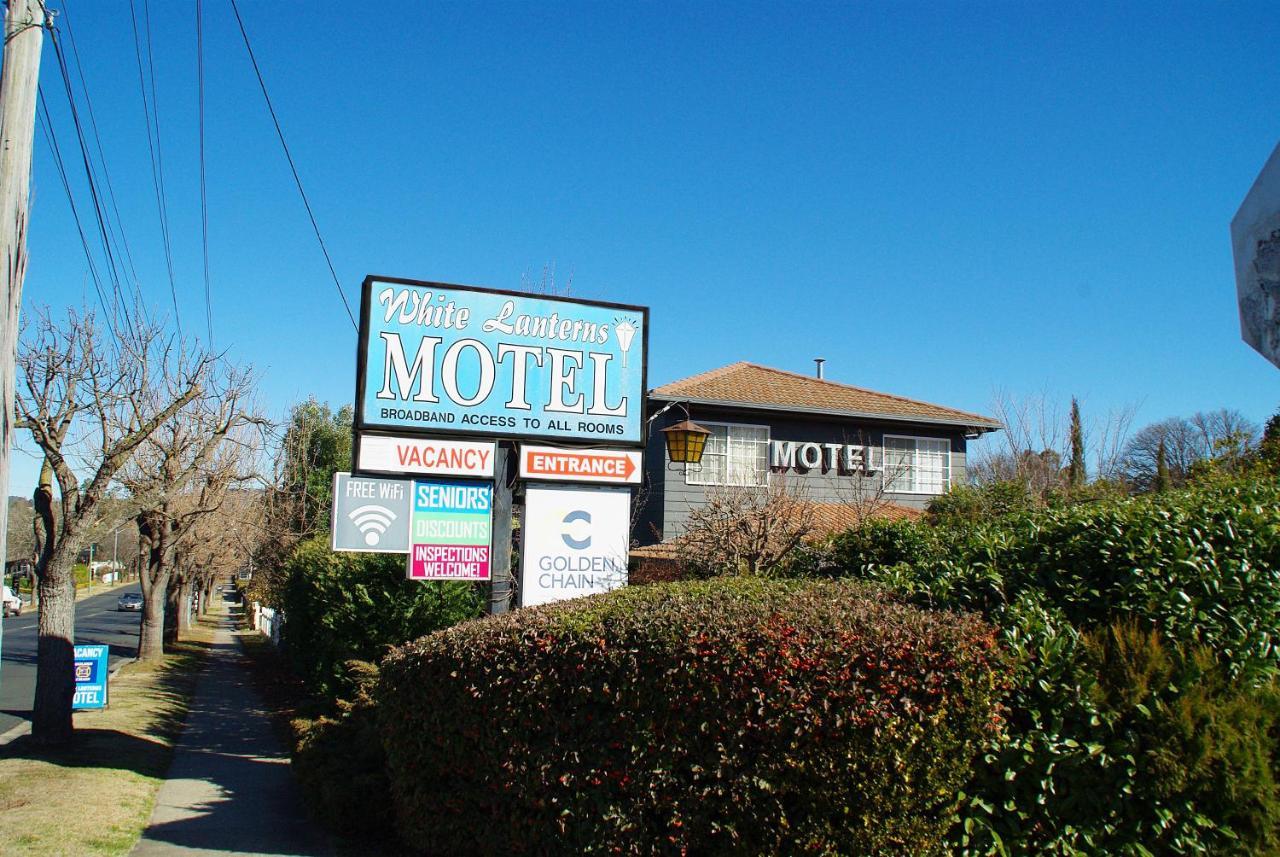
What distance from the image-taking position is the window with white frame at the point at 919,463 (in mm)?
23469

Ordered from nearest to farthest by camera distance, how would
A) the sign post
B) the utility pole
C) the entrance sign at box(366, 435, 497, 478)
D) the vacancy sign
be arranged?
the utility pole
the entrance sign at box(366, 435, 497, 478)
the sign post
the vacancy sign

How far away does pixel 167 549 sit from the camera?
2594 cm

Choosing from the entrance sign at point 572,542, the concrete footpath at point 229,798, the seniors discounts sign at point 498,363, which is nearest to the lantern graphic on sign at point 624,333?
the seniors discounts sign at point 498,363

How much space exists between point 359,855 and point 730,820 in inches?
146

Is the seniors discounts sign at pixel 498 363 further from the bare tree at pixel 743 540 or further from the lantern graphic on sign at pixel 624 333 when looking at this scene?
the bare tree at pixel 743 540

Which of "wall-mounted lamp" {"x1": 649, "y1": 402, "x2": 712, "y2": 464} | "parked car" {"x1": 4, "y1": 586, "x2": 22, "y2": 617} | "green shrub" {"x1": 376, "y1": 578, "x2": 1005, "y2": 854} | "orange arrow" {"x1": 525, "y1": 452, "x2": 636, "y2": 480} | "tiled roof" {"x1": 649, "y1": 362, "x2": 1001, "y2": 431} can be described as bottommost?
"parked car" {"x1": 4, "y1": 586, "x2": 22, "y2": 617}

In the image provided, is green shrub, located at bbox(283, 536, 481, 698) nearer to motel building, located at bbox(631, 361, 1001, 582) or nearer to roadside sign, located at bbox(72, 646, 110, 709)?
roadside sign, located at bbox(72, 646, 110, 709)

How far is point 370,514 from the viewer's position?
9.27 m

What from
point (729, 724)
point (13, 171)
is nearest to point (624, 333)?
point (13, 171)

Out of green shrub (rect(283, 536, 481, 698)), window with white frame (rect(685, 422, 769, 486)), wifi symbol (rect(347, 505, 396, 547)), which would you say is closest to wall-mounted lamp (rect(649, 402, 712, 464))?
green shrub (rect(283, 536, 481, 698))

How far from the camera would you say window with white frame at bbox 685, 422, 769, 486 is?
21438 mm

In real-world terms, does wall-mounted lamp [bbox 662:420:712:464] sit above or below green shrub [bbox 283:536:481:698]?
above

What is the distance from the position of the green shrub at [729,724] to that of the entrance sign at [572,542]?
139 inches

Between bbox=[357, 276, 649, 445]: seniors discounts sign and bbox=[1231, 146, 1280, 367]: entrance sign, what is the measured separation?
7558mm
